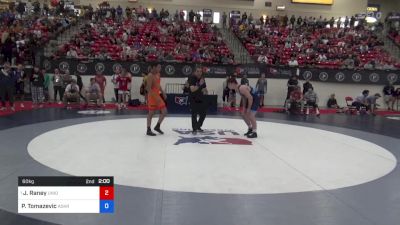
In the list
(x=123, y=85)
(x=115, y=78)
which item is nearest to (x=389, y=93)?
(x=123, y=85)

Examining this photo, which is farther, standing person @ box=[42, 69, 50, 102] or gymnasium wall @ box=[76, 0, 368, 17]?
gymnasium wall @ box=[76, 0, 368, 17]

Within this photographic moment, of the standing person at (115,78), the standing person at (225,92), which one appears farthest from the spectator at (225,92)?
the standing person at (115,78)

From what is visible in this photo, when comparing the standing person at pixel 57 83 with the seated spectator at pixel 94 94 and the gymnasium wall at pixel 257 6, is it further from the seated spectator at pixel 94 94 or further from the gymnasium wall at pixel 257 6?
the gymnasium wall at pixel 257 6

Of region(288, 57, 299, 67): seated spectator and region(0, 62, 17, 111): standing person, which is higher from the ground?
region(288, 57, 299, 67): seated spectator

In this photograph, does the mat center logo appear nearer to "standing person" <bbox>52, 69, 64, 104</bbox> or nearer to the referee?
the referee

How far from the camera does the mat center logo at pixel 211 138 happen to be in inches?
302

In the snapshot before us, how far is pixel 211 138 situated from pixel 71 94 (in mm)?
7135

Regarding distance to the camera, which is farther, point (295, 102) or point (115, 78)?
point (115, 78)

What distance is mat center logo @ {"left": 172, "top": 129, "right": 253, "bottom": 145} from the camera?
7668 mm
